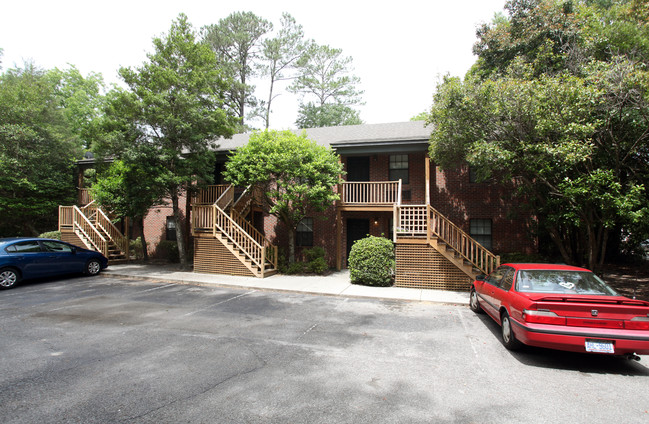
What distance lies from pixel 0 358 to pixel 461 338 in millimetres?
7835

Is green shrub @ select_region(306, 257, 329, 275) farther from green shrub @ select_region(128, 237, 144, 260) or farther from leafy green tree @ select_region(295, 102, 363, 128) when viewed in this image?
leafy green tree @ select_region(295, 102, 363, 128)

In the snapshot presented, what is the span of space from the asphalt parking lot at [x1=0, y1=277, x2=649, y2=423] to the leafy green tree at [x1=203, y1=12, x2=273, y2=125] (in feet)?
101

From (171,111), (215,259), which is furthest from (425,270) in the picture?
(171,111)

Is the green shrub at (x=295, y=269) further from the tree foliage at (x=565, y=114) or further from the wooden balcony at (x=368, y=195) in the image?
the tree foliage at (x=565, y=114)

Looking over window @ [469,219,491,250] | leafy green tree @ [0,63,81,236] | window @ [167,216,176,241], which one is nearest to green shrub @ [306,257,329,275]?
window @ [469,219,491,250]

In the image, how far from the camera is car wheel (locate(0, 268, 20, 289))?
33.6 ft

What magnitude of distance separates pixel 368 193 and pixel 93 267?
39.4 ft

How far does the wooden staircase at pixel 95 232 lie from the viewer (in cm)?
1619

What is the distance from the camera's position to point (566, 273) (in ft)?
20.0

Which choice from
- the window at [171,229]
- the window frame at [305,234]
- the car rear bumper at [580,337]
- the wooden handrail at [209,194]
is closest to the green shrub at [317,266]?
the window frame at [305,234]

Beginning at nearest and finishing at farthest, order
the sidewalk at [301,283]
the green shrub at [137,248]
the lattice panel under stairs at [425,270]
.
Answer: the sidewalk at [301,283] < the lattice panel under stairs at [425,270] < the green shrub at [137,248]

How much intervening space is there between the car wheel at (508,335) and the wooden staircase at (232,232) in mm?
9023

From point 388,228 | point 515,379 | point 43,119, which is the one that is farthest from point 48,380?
point 43,119

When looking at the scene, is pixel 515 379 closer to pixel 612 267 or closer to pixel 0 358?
pixel 0 358
